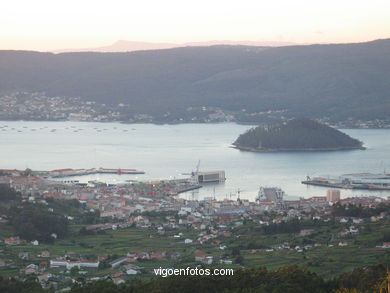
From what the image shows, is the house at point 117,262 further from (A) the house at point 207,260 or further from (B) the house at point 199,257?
(A) the house at point 207,260

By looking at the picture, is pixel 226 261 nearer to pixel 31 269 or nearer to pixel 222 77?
pixel 31 269

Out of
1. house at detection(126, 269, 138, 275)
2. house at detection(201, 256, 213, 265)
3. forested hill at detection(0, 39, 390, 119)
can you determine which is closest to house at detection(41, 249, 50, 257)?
house at detection(126, 269, 138, 275)

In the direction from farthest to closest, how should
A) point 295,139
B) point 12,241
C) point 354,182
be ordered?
point 295,139, point 354,182, point 12,241

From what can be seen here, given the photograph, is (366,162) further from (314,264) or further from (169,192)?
(314,264)

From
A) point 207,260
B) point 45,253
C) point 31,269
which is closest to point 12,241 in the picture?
point 45,253

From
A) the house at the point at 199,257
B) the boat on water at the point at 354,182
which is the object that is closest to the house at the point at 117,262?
the house at the point at 199,257

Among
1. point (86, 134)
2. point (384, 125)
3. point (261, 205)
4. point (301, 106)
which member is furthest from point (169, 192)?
point (301, 106)
